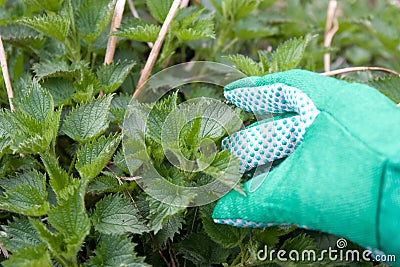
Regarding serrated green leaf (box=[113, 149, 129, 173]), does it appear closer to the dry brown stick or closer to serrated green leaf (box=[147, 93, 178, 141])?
serrated green leaf (box=[147, 93, 178, 141])

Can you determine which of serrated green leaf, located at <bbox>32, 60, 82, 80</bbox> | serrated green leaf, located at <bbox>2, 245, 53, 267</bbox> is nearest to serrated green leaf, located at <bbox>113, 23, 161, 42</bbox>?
serrated green leaf, located at <bbox>32, 60, 82, 80</bbox>

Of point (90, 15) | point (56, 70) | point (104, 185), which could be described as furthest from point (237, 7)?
point (104, 185)

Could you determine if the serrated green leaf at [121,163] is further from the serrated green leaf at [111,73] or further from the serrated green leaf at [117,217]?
the serrated green leaf at [111,73]

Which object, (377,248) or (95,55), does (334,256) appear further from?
(95,55)

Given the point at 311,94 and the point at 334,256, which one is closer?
the point at 311,94

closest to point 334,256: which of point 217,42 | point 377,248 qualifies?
point 377,248

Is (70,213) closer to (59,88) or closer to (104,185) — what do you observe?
(104,185)

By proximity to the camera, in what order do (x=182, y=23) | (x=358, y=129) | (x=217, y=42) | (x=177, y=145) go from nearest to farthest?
1. (x=358, y=129)
2. (x=177, y=145)
3. (x=182, y=23)
4. (x=217, y=42)
